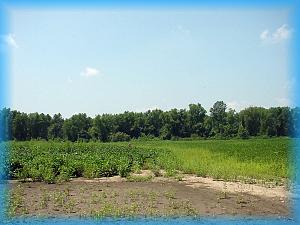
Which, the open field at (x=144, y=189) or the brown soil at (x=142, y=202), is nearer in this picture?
the brown soil at (x=142, y=202)

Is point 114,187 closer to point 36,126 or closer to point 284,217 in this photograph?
point 284,217

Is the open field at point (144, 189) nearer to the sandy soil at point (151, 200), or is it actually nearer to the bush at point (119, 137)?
the sandy soil at point (151, 200)

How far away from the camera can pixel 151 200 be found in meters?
9.33

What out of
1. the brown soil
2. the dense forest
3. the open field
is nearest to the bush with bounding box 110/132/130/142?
the dense forest

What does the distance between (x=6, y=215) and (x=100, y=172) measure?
7488mm

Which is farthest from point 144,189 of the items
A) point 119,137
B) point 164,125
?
point 164,125

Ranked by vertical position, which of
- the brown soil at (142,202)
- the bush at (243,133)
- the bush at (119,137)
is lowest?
the brown soil at (142,202)

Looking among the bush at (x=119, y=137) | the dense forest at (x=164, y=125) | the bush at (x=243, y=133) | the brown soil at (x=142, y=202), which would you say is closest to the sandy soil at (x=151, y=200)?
the brown soil at (x=142, y=202)

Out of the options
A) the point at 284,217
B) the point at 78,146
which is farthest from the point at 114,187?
the point at 78,146

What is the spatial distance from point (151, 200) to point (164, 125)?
71.0 m

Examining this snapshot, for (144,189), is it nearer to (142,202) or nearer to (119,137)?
(142,202)

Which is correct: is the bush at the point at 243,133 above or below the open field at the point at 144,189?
above

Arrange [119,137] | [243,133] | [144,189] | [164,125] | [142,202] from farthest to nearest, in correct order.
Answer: [164,125] → [119,137] → [243,133] → [144,189] → [142,202]

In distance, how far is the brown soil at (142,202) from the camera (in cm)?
816
